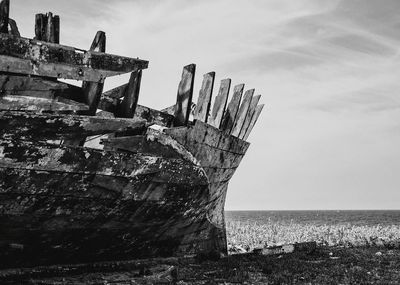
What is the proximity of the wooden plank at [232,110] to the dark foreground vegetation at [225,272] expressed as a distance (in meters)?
2.35

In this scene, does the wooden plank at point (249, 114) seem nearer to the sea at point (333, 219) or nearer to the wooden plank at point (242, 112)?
the wooden plank at point (242, 112)

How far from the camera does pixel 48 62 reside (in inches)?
149

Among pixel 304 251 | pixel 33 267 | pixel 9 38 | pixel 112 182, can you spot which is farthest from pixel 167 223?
pixel 304 251

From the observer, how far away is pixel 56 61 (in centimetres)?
385

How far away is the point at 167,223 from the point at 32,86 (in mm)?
2752

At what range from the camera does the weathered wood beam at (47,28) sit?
4.05 metres

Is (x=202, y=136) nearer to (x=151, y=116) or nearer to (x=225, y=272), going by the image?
(x=151, y=116)

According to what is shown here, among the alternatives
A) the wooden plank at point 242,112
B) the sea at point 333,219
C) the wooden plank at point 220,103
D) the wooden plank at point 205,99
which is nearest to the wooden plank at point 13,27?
the wooden plank at point 205,99

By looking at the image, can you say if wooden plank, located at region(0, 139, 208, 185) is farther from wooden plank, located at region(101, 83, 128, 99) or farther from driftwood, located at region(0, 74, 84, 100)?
wooden plank, located at region(101, 83, 128, 99)

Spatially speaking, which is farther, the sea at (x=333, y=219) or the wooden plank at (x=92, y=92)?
the sea at (x=333, y=219)

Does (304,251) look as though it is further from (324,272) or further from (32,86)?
(32,86)

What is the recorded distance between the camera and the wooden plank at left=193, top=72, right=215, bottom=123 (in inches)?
225

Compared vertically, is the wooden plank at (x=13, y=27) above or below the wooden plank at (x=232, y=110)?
above

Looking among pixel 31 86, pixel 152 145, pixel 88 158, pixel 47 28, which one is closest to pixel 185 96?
pixel 152 145
